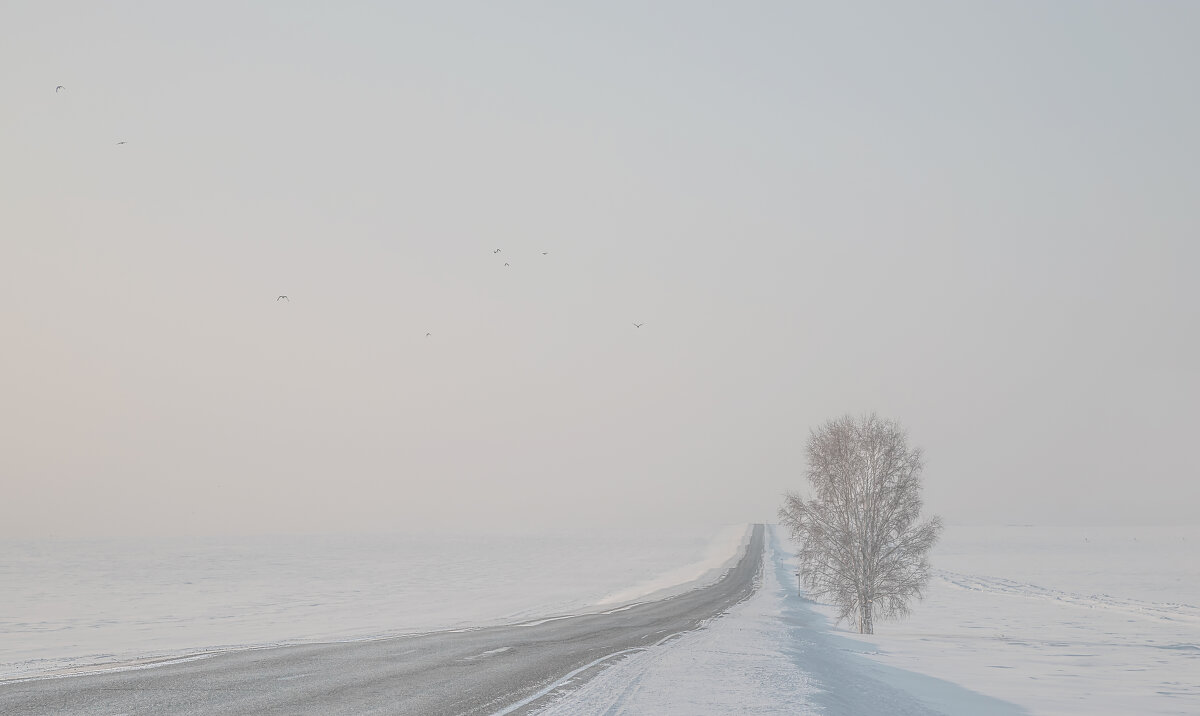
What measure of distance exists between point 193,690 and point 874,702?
45.2 ft

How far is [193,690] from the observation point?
15984 millimetres

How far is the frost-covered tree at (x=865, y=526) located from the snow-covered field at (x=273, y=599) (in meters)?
12.9

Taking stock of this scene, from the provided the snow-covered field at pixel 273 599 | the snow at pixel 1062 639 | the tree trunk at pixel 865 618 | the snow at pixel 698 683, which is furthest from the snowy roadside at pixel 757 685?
the tree trunk at pixel 865 618

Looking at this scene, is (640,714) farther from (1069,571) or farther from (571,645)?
(1069,571)

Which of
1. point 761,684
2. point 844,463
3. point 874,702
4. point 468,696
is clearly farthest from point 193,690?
point 844,463

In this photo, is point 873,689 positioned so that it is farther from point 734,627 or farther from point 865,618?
point 865,618

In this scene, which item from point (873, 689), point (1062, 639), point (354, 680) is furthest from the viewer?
point (1062, 639)

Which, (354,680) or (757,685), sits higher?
(354,680)

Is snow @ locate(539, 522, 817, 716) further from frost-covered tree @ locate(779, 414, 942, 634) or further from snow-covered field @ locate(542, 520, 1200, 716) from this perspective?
frost-covered tree @ locate(779, 414, 942, 634)

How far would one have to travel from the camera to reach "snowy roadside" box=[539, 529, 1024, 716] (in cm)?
1630

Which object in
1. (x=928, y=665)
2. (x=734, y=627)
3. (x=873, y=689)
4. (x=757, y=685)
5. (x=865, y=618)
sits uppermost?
(x=757, y=685)

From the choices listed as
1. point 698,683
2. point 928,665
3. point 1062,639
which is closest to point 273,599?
point 928,665

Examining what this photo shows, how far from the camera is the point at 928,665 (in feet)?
91.9

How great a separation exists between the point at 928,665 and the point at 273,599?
46937mm
